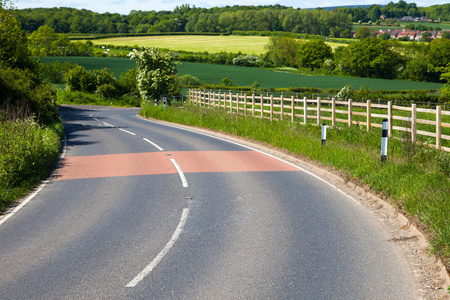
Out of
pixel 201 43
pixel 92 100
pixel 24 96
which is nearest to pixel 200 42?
pixel 201 43

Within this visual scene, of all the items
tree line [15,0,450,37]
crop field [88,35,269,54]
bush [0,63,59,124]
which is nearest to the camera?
bush [0,63,59,124]

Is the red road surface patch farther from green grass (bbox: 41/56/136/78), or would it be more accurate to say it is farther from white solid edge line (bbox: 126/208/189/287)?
green grass (bbox: 41/56/136/78)

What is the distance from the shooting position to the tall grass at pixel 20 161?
11.2 metres

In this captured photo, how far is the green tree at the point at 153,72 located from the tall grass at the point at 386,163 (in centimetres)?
2557

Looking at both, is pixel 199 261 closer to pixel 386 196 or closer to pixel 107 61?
pixel 386 196

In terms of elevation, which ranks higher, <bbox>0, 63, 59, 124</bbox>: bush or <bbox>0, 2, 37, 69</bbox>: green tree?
<bbox>0, 2, 37, 69</bbox>: green tree

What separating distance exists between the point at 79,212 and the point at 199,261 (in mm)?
3842

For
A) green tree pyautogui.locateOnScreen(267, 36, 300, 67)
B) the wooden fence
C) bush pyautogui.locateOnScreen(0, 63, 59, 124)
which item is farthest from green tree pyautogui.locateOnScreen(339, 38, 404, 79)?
bush pyautogui.locateOnScreen(0, 63, 59, 124)

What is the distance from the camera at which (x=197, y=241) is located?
750 centimetres

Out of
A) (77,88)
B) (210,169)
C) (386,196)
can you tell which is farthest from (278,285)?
(77,88)

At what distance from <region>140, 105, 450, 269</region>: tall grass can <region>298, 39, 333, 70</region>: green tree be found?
111 meters

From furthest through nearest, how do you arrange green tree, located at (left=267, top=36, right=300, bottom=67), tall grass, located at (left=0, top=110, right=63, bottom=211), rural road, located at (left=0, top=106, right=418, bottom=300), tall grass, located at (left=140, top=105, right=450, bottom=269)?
green tree, located at (left=267, top=36, right=300, bottom=67) < tall grass, located at (left=0, top=110, right=63, bottom=211) < tall grass, located at (left=140, top=105, right=450, bottom=269) < rural road, located at (left=0, top=106, right=418, bottom=300)

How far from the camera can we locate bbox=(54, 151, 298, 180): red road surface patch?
45.9 ft

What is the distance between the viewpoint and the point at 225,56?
408 feet
